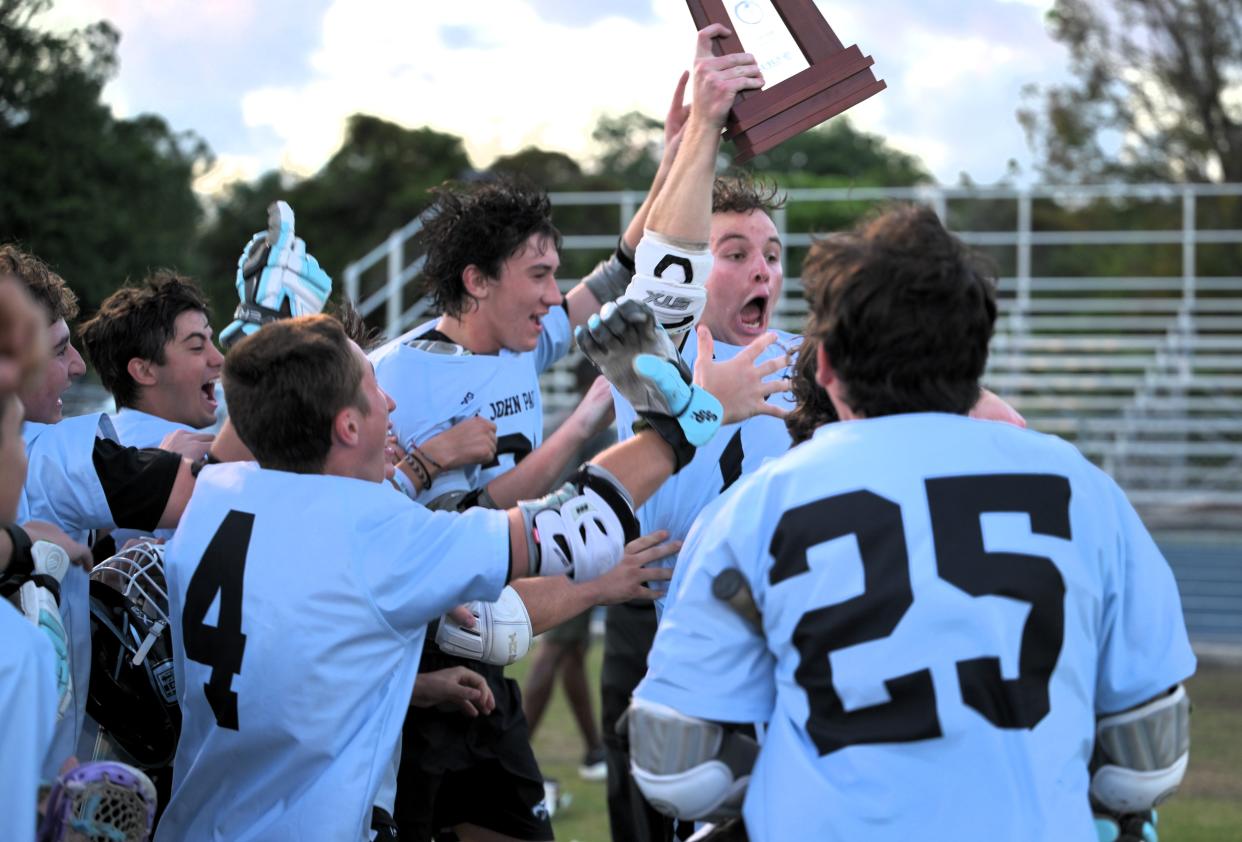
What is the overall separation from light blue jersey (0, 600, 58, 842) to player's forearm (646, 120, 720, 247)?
1777mm

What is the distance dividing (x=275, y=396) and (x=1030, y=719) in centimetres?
154

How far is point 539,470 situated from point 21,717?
2.00 meters

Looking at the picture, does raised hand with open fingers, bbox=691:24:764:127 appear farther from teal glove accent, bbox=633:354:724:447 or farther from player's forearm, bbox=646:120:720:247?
teal glove accent, bbox=633:354:724:447

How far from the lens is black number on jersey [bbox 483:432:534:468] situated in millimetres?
4227

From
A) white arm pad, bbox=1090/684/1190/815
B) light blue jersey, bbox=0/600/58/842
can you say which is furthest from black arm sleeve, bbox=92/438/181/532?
white arm pad, bbox=1090/684/1190/815

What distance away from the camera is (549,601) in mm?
3588

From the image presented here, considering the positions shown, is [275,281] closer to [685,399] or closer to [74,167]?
[685,399]

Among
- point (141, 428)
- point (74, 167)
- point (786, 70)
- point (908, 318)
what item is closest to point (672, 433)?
point (908, 318)

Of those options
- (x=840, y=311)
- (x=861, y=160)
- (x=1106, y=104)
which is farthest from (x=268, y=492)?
(x=861, y=160)

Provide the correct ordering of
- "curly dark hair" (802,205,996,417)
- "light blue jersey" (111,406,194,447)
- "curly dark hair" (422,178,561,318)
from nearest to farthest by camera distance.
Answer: "curly dark hair" (802,205,996,417)
"light blue jersey" (111,406,194,447)
"curly dark hair" (422,178,561,318)

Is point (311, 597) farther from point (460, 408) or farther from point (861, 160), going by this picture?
point (861, 160)

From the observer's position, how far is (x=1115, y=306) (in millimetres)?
19391

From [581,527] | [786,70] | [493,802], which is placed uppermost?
[786,70]

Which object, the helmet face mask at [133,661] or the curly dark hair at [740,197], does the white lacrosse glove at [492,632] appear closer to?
the helmet face mask at [133,661]
